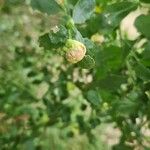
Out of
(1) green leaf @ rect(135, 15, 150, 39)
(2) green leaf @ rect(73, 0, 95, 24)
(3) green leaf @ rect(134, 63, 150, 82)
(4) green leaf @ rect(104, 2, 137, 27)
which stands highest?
(2) green leaf @ rect(73, 0, 95, 24)

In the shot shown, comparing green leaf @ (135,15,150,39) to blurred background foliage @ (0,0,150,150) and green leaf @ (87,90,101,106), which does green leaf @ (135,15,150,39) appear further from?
green leaf @ (87,90,101,106)

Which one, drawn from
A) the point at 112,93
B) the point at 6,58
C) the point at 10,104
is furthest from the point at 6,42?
the point at 112,93

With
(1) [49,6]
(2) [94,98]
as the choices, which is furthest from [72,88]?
(1) [49,6]

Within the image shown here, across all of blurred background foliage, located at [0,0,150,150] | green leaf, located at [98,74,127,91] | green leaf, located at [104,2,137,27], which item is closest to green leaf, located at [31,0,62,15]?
blurred background foliage, located at [0,0,150,150]

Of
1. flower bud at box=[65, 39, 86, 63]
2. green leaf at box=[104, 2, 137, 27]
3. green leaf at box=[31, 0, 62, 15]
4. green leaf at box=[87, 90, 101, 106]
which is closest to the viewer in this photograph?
flower bud at box=[65, 39, 86, 63]

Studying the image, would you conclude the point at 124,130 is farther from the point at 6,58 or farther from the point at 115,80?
the point at 6,58

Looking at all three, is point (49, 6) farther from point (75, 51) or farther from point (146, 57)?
point (146, 57)

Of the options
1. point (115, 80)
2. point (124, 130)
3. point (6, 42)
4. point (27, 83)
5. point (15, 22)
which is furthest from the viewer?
point (15, 22)

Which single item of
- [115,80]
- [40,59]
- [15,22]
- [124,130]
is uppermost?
[115,80]
